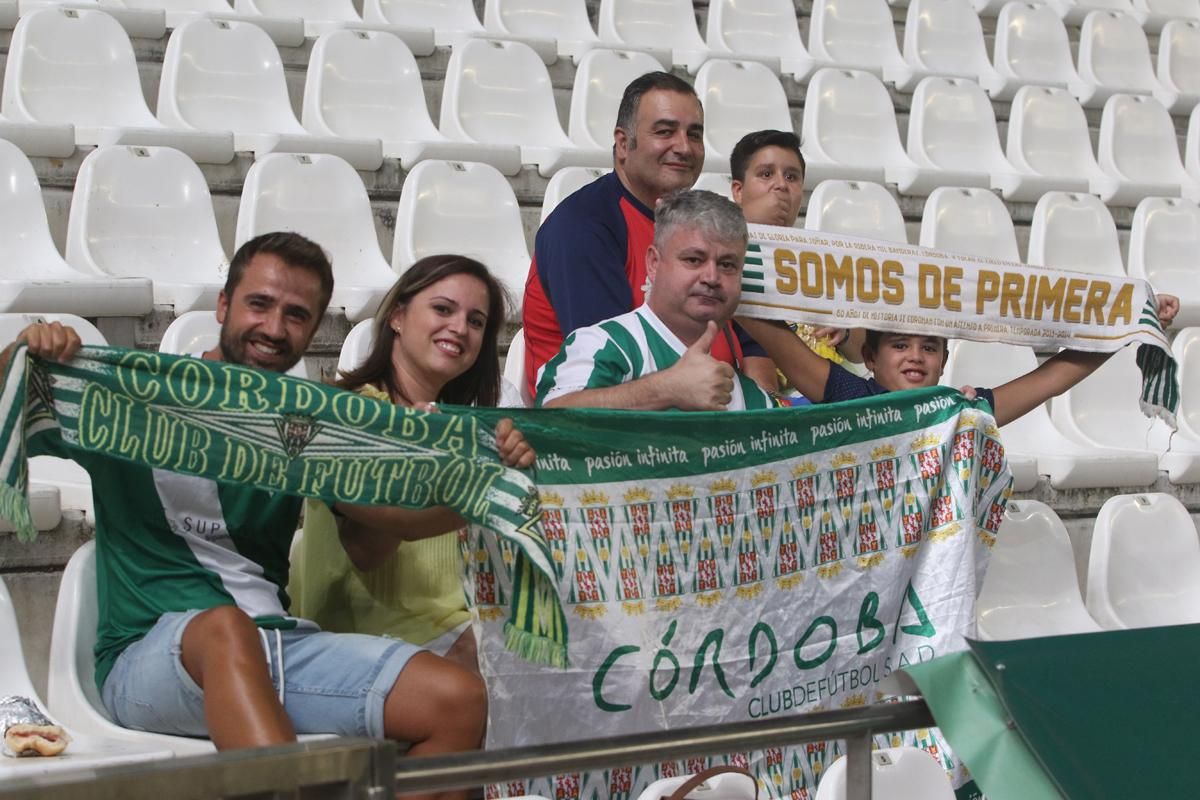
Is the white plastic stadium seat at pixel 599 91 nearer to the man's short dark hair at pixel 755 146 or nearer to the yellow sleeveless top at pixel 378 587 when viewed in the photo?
the man's short dark hair at pixel 755 146

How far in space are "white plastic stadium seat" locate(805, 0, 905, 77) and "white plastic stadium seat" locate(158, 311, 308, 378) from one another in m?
4.14

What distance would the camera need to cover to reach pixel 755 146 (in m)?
4.38

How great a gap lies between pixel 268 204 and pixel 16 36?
1.19 metres

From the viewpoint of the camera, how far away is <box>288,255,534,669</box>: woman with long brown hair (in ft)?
9.44

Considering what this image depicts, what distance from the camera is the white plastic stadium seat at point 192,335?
367 cm

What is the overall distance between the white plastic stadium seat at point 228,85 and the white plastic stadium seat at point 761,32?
215cm

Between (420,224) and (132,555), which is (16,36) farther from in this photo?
(132,555)

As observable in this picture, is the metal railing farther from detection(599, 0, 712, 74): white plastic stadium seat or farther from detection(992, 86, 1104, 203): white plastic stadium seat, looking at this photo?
detection(992, 86, 1104, 203): white plastic stadium seat

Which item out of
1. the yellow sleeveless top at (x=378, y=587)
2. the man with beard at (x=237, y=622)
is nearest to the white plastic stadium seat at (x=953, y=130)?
the yellow sleeveless top at (x=378, y=587)

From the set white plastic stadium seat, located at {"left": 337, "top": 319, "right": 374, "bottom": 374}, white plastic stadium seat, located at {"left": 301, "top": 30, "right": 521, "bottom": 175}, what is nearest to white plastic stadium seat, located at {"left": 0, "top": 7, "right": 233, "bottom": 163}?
white plastic stadium seat, located at {"left": 301, "top": 30, "right": 521, "bottom": 175}

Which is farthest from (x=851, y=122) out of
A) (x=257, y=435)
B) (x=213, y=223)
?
(x=257, y=435)

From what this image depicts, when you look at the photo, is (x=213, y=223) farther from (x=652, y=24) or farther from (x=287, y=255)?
(x=652, y=24)

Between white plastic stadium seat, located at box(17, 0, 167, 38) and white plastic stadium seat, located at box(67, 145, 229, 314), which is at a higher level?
white plastic stadium seat, located at box(17, 0, 167, 38)

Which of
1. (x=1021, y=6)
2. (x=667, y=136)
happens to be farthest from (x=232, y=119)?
(x=1021, y=6)
